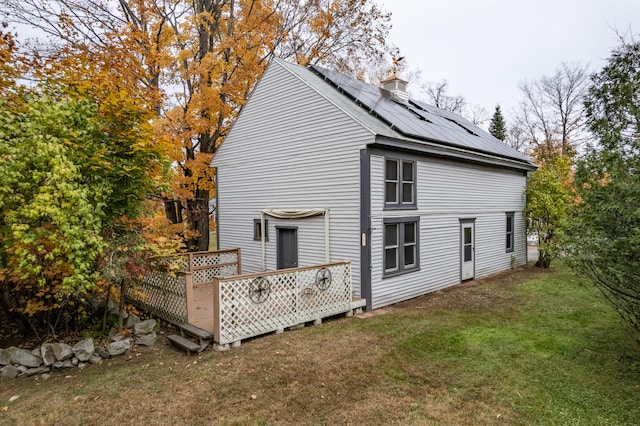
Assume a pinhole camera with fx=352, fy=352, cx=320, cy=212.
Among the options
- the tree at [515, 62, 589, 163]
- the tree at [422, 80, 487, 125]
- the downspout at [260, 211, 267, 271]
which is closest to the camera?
the downspout at [260, 211, 267, 271]

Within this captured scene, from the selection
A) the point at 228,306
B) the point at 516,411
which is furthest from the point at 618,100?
the point at 228,306

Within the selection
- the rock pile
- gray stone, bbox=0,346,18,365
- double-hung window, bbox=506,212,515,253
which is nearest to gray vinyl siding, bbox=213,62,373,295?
the rock pile

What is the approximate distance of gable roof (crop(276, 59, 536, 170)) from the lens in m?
9.05

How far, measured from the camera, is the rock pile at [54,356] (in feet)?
18.3

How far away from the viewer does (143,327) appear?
7.00 meters

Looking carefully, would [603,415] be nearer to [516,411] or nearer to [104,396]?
[516,411]

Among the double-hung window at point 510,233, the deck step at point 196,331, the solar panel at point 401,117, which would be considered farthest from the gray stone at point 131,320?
the double-hung window at point 510,233

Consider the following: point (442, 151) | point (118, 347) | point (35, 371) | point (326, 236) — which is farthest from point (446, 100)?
point (35, 371)

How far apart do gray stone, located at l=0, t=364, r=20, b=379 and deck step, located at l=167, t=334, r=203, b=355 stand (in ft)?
7.33

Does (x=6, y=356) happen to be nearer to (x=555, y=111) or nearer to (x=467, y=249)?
(x=467, y=249)

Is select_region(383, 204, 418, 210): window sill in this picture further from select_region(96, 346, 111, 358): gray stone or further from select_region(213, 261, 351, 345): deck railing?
select_region(96, 346, 111, 358): gray stone

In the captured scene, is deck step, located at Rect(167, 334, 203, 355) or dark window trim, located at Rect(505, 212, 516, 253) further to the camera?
dark window trim, located at Rect(505, 212, 516, 253)

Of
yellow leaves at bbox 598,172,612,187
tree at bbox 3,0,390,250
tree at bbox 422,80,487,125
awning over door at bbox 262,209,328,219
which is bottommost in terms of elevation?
awning over door at bbox 262,209,328,219

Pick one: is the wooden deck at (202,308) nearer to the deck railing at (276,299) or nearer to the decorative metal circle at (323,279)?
the deck railing at (276,299)
